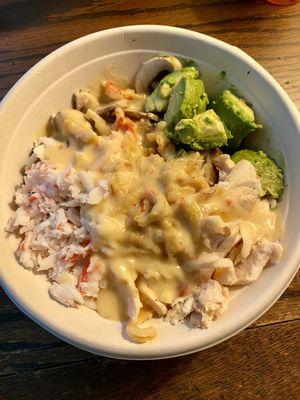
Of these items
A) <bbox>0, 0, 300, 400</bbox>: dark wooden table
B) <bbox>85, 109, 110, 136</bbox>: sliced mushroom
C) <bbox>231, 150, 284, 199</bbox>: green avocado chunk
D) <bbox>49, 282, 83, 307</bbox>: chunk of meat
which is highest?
<bbox>85, 109, 110, 136</bbox>: sliced mushroom

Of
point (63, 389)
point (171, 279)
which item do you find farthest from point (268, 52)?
point (63, 389)

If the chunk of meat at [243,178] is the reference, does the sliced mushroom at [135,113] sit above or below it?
above

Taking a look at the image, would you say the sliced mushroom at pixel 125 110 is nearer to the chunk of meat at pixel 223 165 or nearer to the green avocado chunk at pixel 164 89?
the green avocado chunk at pixel 164 89

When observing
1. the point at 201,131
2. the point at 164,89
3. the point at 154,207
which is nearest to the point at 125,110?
the point at 164,89

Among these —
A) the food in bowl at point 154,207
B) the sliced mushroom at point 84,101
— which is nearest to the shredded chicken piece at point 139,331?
the food in bowl at point 154,207

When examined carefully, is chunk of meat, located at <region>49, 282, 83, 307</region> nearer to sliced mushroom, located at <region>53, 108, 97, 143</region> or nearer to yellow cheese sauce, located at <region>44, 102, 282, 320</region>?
yellow cheese sauce, located at <region>44, 102, 282, 320</region>

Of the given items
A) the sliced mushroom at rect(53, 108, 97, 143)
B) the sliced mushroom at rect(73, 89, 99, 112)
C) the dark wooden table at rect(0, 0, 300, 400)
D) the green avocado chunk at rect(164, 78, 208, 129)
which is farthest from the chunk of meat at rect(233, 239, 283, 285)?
the sliced mushroom at rect(73, 89, 99, 112)

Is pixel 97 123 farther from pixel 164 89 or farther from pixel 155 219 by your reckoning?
pixel 155 219
